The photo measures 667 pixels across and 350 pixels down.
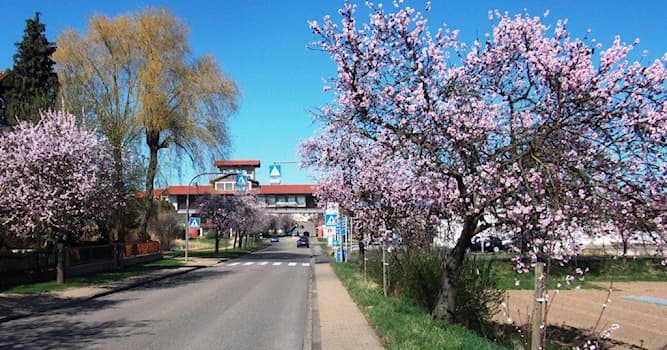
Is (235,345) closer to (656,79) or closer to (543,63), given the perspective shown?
(543,63)

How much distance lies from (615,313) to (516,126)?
15257mm

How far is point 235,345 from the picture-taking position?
10781 mm

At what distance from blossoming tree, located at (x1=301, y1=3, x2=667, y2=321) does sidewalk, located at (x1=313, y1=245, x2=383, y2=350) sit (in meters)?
1.65

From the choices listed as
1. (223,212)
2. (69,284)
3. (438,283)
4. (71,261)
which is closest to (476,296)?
(438,283)

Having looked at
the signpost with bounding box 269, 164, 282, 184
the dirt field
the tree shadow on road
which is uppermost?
the signpost with bounding box 269, 164, 282, 184

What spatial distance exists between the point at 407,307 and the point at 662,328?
9286 millimetres

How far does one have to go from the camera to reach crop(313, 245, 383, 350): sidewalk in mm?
10703

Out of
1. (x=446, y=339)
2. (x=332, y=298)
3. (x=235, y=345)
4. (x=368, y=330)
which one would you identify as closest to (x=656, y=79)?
(x=446, y=339)

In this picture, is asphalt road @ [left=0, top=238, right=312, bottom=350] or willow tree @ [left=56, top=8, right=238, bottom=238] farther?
willow tree @ [left=56, top=8, right=238, bottom=238]

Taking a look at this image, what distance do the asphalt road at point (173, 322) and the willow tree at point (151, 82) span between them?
16.4 meters

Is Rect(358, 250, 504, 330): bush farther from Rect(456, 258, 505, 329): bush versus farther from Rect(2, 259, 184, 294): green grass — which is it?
Rect(2, 259, 184, 294): green grass

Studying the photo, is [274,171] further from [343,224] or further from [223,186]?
[223,186]

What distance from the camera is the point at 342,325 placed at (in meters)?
13.0

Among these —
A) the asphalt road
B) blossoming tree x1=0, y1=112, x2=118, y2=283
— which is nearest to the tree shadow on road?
the asphalt road
